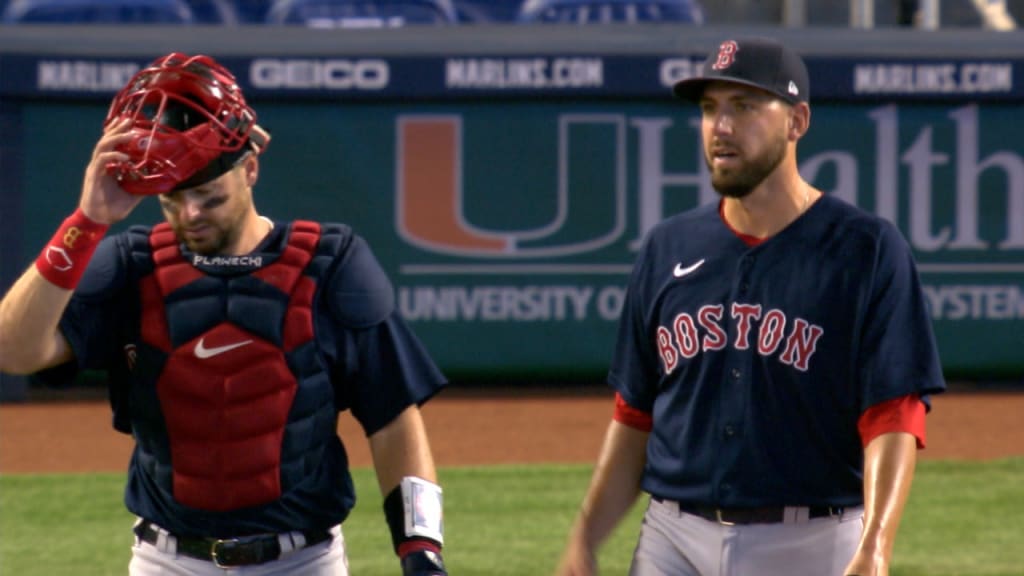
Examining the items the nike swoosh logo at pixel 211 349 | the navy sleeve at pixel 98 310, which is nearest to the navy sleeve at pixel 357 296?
the nike swoosh logo at pixel 211 349

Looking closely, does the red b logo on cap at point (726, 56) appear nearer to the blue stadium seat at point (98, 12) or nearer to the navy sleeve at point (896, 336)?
the navy sleeve at point (896, 336)

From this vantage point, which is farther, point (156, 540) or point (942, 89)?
point (942, 89)

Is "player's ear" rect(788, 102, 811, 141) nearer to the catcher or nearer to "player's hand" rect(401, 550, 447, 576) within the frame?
the catcher

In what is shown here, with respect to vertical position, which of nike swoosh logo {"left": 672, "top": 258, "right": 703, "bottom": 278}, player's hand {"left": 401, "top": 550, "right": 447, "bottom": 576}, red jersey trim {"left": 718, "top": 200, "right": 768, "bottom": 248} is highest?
red jersey trim {"left": 718, "top": 200, "right": 768, "bottom": 248}

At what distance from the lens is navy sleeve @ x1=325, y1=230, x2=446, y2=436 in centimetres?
371

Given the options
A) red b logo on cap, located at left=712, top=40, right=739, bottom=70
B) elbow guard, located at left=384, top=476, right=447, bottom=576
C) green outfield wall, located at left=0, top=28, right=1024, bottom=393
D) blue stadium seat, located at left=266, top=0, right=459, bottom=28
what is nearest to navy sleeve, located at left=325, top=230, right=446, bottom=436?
elbow guard, located at left=384, top=476, right=447, bottom=576

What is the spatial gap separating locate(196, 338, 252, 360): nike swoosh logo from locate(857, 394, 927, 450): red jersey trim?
4.18 feet

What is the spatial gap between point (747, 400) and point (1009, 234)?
907cm

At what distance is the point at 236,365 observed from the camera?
367 cm

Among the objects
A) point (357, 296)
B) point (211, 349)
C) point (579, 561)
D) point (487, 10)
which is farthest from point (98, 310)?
point (487, 10)

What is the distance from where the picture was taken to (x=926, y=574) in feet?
24.9

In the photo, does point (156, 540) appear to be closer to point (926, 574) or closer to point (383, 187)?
point (926, 574)

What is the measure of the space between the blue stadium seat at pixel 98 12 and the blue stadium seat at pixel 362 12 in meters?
0.82

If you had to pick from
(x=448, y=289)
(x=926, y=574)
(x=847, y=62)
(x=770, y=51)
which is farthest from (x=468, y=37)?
(x=770, y=51)
